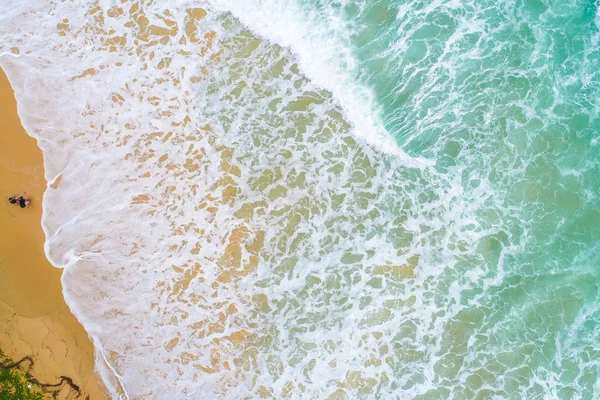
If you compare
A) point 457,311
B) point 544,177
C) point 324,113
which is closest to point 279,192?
point 324,113

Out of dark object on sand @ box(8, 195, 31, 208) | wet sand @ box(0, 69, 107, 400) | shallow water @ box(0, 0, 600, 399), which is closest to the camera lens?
wet sand @ box(0, 69, 107, 400)

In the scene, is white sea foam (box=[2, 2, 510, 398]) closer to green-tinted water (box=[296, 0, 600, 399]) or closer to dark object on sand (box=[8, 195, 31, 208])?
dark object on sand (box=[8, 195, 31, 208])

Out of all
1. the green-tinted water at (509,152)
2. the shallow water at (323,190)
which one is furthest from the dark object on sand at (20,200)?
the green-tinted water at (509,152)

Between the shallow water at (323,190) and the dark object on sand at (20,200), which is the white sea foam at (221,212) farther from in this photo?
the dark object on sand at (20,200)

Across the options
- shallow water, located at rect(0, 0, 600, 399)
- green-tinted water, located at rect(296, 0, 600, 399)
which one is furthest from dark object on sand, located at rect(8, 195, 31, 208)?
green-tinted water, located at rect(296, 0, 600, 399)

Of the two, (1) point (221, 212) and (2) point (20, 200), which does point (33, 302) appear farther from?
(1) point (221, 212)

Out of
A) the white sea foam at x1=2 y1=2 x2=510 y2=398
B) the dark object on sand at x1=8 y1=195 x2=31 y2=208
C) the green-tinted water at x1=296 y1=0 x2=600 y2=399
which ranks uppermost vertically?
the green-tinted water at x1=296 y1=0 x2=600 y2=399

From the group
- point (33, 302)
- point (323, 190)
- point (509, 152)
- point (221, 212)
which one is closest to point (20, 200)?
point (33, 302)
